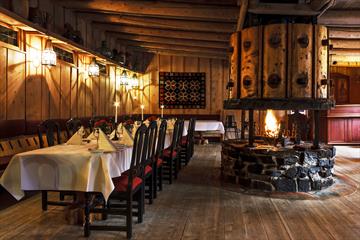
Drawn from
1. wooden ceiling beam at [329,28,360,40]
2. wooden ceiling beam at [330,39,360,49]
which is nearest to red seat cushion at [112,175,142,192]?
wooden ceiling beam at [329,28,360,40]

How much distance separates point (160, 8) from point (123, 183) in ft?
15.7

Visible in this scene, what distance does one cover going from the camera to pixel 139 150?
151 inches

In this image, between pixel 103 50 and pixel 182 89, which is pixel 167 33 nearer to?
pixel 103 50

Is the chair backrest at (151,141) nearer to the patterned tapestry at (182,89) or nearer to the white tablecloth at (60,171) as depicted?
the white tablecloth at (60,171)

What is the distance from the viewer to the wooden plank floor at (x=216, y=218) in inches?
148

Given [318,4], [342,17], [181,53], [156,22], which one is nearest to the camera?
[318,4]

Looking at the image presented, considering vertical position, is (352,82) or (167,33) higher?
(167,33)

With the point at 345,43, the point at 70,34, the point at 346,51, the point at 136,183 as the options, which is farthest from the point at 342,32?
the point at 136,183

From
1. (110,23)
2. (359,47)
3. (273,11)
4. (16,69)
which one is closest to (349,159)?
(359,47)

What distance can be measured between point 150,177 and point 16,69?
280 centimetres

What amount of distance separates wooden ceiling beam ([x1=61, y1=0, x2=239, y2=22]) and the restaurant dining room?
21 millimetres

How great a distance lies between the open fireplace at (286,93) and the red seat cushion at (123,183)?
97.5 inches

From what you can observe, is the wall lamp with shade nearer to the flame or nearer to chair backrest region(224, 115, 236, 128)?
chair backrest region(224, 115, 236, 128)

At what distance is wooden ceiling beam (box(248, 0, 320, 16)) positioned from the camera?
5.96 meters
